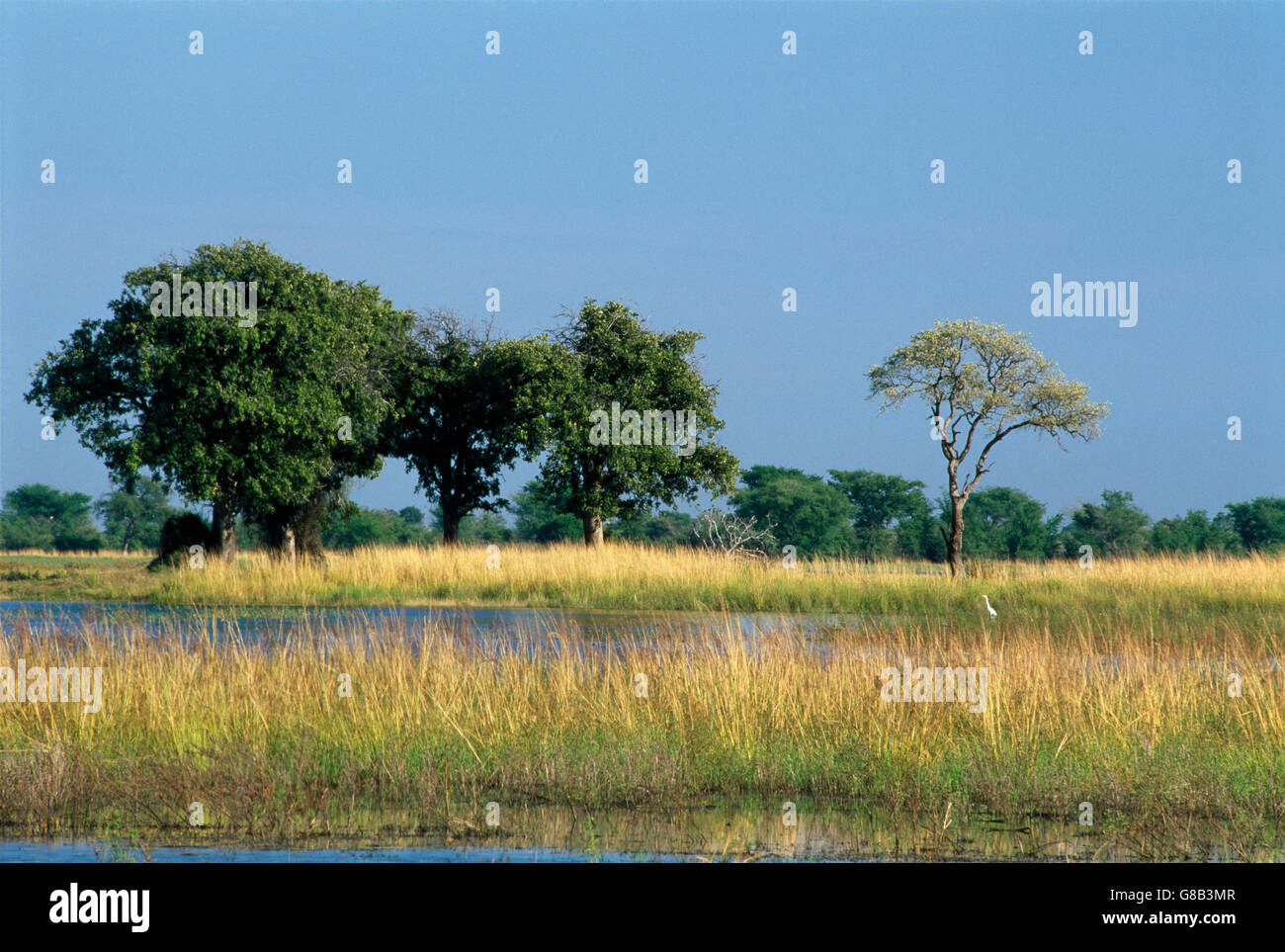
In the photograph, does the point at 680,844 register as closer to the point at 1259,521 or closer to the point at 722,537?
the point at 722,537

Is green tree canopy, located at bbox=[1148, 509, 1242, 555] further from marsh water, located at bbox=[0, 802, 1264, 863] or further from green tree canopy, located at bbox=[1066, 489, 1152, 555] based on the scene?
marsh water, located at bbox=[0, 802, 1264, 863]

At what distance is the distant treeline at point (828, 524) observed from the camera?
211ft

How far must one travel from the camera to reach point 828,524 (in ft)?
237

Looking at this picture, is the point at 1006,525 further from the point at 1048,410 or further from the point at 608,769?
the point at 608,769

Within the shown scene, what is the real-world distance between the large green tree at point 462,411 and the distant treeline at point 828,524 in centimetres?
1092

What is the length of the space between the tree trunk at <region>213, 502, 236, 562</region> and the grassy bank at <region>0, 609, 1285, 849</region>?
945 inches

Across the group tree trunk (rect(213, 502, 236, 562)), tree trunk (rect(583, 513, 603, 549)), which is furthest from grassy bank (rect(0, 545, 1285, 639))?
tree trunk (rect(583, 513, 603, 549))

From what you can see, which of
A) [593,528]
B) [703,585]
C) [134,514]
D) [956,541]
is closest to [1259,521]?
[956,541]

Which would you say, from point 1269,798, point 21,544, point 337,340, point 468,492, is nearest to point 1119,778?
point 1269,798

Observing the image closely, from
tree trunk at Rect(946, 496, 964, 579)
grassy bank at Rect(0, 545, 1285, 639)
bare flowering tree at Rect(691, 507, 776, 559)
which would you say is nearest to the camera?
grassy bank at Rect(0, 545, 1285, 639)

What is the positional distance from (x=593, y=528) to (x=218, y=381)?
47.3 ft

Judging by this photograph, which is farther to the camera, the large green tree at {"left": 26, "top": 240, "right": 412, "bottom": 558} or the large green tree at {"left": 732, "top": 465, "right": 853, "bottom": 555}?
the large green tree at {"left": 732, "top": 465, "right": 853, "bottom": 555}

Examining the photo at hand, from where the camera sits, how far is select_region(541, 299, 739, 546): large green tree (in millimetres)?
38906
